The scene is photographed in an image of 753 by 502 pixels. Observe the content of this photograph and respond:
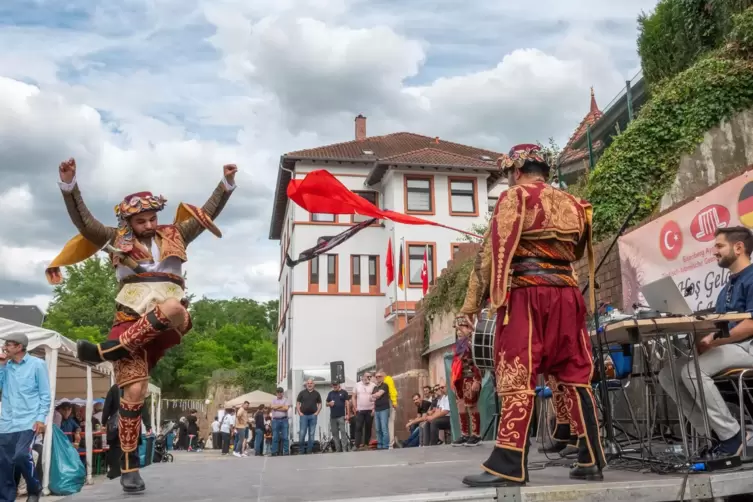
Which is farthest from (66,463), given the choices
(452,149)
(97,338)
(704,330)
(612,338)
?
(97,338)

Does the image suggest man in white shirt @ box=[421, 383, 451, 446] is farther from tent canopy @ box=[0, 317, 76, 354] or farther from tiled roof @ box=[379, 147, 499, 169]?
tiled roof @ box=[379, 147, 499, 169]

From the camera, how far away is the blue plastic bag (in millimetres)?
10133

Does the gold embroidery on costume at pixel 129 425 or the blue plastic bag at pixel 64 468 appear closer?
the gold embroidery on costume at pixel 129 425

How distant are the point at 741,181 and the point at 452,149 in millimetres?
36359

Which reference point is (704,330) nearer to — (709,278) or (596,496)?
(596,496)

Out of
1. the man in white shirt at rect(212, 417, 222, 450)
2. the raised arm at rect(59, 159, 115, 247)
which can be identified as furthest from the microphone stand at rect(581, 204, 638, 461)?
the man in white shirt at rect(212, 417, 222, 450)

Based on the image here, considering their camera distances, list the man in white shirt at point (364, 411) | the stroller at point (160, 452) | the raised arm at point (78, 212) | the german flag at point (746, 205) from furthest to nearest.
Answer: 1. the stroller at point (160, 452)
2. the man in white shirt at point (364, 411)
3. the german flag at point (746, 205)
4. the raised arm at point (78, 212)

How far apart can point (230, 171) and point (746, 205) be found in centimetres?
486

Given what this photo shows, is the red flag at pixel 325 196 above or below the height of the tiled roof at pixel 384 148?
below

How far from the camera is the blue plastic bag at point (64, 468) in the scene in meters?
10.1

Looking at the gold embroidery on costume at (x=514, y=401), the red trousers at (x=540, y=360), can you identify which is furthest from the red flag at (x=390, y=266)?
the gold embroidery on costume at (x=514, y=401)

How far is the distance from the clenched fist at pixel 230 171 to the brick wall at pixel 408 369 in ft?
42.6

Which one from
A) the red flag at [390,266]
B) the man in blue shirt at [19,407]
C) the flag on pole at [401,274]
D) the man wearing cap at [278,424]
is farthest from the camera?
the red flag at [390,266]

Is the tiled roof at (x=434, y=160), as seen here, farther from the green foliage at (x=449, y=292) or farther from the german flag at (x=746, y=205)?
the german flag at (x=746, y=205)
